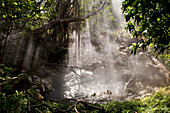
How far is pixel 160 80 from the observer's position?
25.6 feet

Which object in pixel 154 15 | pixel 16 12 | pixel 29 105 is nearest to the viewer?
pixel 154 15

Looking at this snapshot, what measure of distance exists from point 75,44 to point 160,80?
11184 mm

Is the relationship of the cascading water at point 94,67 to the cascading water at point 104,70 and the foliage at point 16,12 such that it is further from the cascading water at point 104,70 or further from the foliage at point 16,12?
the foliage at point 16,12

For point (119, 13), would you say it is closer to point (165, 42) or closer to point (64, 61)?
point (64, 61)

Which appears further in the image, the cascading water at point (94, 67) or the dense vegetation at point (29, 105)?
the cascading water at point (94, 67)

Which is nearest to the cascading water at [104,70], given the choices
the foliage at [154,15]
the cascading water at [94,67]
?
the cascading water at [94,67]

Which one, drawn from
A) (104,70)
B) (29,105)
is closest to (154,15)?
(29,105)

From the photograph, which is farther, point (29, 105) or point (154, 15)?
point (29, 105)

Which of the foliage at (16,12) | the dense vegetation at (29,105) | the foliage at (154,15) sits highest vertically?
the foliage at (16,12)

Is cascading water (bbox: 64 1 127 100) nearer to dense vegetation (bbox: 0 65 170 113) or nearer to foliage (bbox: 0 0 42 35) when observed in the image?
dense vegetation (bbox: 0 65 170 113)

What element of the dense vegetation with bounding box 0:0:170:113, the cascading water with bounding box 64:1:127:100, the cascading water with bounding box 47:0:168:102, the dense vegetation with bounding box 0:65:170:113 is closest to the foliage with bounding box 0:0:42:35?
the dense vegetation with bounding box 0:0:170:113

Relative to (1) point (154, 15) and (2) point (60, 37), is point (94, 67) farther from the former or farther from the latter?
(1) point (154, 15)

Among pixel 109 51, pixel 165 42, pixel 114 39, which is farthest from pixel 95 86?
pixel 114 39

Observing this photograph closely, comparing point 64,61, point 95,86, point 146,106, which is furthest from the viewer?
point 64,61
